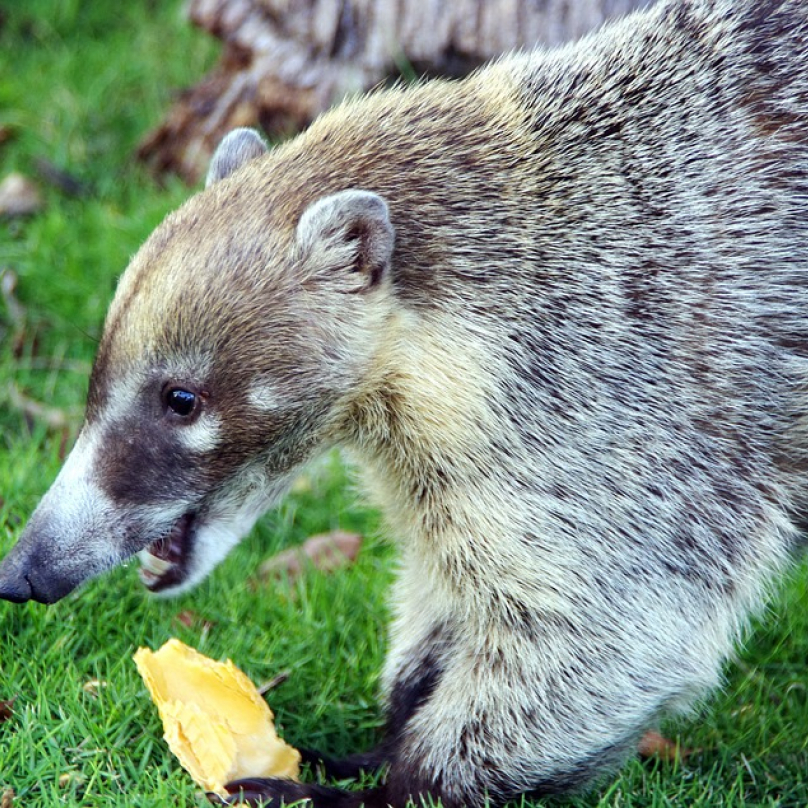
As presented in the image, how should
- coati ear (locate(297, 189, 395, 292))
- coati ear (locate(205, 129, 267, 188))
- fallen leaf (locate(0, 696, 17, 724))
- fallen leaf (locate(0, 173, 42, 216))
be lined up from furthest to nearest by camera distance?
1. fallen leaf (locate(0, 173, 42, 216))
2. coati ear (locate(205, 129, 267, 188))
3. fallen leaf (locate(0, 696, 17, 724))
4. coati ear (locate(297, 189, 395, 292))

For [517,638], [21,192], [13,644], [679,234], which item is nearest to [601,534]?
[517,638]

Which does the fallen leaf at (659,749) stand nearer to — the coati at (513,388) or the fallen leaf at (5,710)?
the coati at (513,388)

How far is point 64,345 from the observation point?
6129 mm

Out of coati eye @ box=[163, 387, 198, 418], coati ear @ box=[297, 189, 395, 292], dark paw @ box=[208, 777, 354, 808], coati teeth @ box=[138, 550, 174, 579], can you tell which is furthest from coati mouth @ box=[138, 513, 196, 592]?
coati ear @ box=[297, 189, 395, 292]

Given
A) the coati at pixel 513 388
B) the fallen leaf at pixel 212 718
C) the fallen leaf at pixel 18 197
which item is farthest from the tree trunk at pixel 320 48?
the fallen leaf at pixel 212 718

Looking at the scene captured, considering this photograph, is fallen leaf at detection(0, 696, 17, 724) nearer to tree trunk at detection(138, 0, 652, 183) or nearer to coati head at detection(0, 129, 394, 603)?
coati head at detection(0, 129, 394, 603)

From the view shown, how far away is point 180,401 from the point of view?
3717 mm

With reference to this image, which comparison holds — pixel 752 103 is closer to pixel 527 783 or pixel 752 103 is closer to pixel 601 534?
pixel 601 534

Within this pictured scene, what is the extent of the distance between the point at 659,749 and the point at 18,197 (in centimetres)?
453

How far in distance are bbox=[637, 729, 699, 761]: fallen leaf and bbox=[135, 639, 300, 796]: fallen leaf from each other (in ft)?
3.97

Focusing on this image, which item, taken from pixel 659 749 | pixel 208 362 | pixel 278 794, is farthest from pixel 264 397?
pixel 659 749

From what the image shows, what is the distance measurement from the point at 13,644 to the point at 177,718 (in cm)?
80

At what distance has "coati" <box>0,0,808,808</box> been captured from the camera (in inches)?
148

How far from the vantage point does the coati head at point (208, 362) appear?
3697mm
